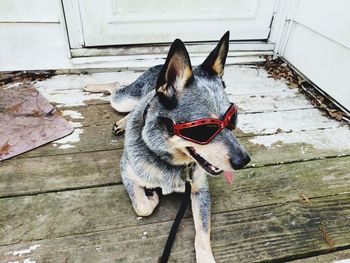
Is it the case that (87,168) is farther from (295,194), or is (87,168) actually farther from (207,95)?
(295,194)

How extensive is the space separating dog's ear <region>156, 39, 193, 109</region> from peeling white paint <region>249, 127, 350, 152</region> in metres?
1.21

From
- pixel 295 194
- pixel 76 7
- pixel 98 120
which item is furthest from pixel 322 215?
pixel 76 7

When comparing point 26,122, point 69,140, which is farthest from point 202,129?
point 26,122

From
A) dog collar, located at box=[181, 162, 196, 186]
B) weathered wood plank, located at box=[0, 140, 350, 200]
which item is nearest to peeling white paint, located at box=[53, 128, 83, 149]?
weathered wood plank, located at box=[0, 140, 350, 200]

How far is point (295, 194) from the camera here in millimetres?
2010

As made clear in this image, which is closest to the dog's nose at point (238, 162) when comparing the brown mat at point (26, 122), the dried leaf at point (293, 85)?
the brown mat at point (26, 122)

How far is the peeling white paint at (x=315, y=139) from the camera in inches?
95.0

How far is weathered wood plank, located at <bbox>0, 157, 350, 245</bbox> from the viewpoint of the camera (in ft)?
5.60

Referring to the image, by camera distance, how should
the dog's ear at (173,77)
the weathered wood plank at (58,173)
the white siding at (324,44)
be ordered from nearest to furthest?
the dog's ear at (173,77) → the weathered wood plank at (58,173) → the white siding at (324,44)

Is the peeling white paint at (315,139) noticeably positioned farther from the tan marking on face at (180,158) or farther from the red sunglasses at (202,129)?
the red sunglasses at (202,129)

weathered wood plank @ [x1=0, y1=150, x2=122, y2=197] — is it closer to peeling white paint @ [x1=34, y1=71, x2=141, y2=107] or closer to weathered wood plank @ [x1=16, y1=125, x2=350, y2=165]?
weathered wood plank @ [x1=16, y1=125, x2=350, y2=165]

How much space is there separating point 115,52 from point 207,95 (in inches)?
78.5

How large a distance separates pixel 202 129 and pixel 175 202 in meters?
0.74

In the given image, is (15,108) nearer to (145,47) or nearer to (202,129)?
(145,47)
